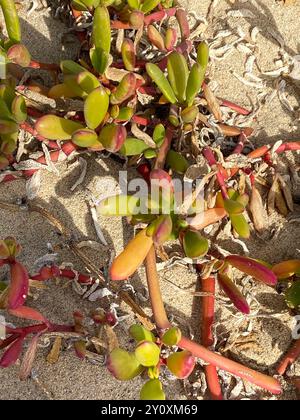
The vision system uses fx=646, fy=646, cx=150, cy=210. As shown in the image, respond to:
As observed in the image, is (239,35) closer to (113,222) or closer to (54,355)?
(113,222)

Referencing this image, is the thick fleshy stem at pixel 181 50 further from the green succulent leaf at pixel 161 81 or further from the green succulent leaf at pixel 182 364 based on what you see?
the green succulent leaf at pixel 182 364

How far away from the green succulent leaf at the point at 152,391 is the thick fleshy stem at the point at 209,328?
5.9 inches

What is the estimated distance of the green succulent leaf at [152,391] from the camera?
1308 millimetres

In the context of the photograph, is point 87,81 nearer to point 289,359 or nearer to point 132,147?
point 132,147

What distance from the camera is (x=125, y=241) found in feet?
5.32

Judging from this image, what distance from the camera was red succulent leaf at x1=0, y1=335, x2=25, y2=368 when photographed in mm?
1369

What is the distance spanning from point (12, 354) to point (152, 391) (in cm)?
31

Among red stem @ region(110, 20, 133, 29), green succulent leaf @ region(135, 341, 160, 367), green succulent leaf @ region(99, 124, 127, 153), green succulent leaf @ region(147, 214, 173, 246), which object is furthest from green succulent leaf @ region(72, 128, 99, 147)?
green succulent leaf @ region(135, 341, 160, 367)

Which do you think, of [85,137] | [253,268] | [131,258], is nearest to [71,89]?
[85,137]

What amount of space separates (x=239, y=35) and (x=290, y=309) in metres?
0.85

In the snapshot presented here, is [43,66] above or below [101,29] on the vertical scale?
below

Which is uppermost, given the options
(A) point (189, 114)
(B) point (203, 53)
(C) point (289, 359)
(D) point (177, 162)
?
(B) point (203, 53)

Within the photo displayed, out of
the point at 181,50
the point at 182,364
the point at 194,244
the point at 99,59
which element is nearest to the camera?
the point at 182,364

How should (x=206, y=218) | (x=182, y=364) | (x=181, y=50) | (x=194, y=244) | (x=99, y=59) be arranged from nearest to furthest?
(x=182, y=364), (x=194, y=244), (x=206, y=218), (x=99, y=59), (x=181, y=50)
